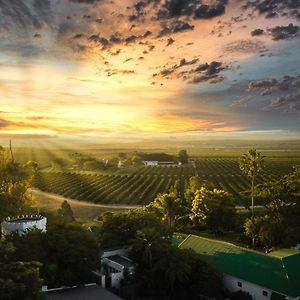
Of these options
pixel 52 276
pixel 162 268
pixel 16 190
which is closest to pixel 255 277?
pixel 162 268

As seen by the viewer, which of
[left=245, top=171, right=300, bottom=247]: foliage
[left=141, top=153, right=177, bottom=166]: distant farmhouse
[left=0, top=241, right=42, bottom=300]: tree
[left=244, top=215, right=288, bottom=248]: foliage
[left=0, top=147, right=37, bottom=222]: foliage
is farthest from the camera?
[left=141, top=153, right=177, bottom=166]: distant farmhouse

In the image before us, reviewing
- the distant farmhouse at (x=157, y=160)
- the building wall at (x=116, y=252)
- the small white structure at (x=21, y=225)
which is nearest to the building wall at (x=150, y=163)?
the distant farmhouse at (x=157, y=160)

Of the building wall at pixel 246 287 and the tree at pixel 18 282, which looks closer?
the tree at pixel 18 282

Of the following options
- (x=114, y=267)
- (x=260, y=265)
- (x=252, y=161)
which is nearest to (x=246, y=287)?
(x=260, y=265)

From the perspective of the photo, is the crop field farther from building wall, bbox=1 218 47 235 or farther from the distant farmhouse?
building wall, bbox=1 218 47 235

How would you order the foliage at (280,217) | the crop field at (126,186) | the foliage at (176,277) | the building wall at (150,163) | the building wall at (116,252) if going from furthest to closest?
the building wall at (150,163) < the crop field at (126,186) < the foliage at (280,217) < the building wall at (116,252) < the foliage at (176,277)

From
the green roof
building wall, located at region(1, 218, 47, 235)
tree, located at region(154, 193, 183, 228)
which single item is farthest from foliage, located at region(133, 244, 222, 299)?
tree, located at region(154, 193, 183, 228)

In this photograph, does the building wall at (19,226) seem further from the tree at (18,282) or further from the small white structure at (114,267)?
the tree at (18,282)
